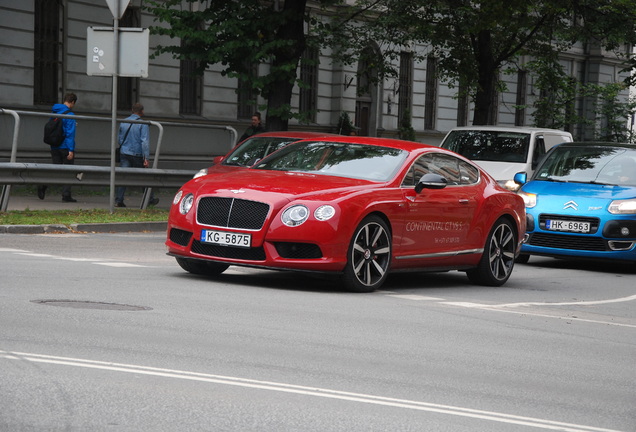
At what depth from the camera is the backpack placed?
66.7ft

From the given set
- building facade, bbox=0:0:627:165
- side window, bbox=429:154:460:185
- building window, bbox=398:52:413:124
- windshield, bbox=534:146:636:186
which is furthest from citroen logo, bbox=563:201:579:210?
building window, bbox=398:52:413:124

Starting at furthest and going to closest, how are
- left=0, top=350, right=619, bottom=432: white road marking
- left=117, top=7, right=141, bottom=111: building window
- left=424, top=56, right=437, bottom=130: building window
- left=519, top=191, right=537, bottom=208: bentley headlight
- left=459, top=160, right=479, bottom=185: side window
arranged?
left=424, top=56, right=437, bottom=130: building window
left=117, top=7, right=141, bottom=111: building window
left=519, top=191, right=537, bottom=208: bentley headlight
left=459, top=160, right=479, bottom=185: side window
left=0, top=350, right=619, bottom=432: white road marking

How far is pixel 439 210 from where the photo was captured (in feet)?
38.5

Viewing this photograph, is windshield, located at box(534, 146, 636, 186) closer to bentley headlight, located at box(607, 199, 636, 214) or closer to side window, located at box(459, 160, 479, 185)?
bentley headlight, located at box(607, 199, 636, 214)

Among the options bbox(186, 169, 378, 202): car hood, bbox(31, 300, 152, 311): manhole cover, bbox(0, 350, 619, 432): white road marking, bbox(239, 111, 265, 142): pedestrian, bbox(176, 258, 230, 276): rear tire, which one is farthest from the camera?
bbox(239, 111, 265, 142): pedestrian

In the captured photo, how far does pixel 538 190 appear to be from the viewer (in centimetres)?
1606

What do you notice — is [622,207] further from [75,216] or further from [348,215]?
[75,216]

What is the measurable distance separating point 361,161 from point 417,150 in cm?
71

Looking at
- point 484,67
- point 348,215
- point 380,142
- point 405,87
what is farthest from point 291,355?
point 405,87

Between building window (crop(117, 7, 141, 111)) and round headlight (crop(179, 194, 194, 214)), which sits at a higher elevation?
building window (crop(117, 7, 141, 111))

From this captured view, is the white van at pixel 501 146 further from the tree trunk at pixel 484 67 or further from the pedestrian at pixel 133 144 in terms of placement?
the tree trunk at pixel 484 67

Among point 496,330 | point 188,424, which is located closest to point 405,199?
point 496,330

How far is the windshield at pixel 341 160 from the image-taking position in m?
11.4

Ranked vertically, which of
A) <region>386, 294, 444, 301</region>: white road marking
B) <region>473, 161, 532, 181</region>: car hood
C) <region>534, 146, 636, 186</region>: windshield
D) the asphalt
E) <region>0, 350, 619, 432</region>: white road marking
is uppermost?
<region>534, 146, 636, 186</region>: windshield
